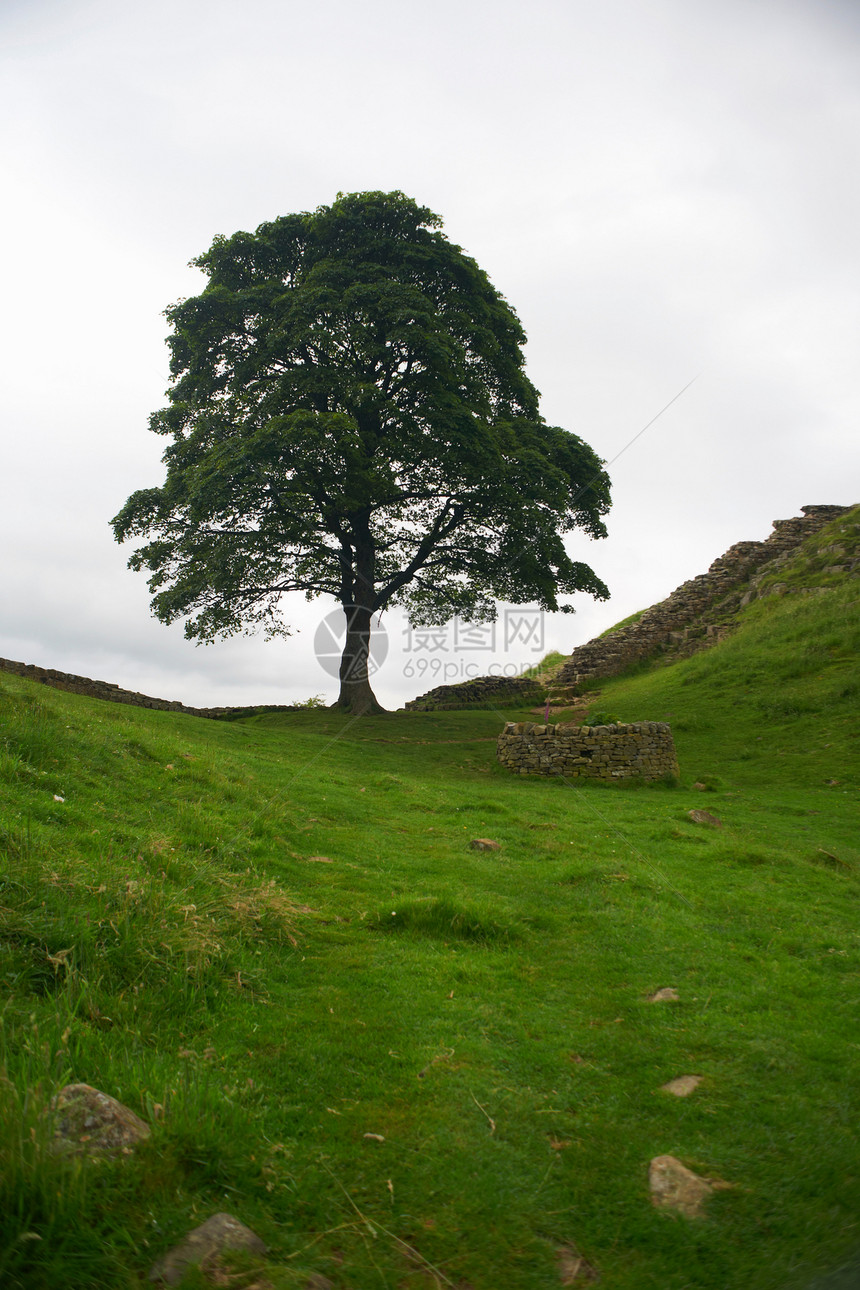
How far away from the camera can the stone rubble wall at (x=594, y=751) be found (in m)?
15.7

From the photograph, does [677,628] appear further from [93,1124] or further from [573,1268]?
[93,1124]

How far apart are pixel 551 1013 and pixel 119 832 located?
4010 millimetres

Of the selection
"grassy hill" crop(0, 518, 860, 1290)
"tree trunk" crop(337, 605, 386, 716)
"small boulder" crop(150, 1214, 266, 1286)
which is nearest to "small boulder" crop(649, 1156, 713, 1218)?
"grassy hill" crop(0, 518, 860, 1290)

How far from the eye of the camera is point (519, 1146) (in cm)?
343

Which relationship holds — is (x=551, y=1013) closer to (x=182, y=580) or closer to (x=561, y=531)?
(x=182, y=580)

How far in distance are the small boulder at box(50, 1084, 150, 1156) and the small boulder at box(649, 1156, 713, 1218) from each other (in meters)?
2.21

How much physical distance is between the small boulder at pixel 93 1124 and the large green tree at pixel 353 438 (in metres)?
17.5

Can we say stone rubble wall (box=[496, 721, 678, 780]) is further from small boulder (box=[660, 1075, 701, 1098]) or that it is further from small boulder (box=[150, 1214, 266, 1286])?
small boulder (box=[150, 1214, 266, 1286])

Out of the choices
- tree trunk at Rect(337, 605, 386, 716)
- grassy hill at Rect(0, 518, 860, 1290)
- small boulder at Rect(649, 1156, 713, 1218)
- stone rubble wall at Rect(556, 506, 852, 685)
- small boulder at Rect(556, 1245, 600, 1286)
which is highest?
stone rubble wall at Rect(556, 506, 852, 685)

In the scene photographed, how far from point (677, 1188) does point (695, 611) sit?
3146cm

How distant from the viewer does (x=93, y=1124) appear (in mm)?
2848

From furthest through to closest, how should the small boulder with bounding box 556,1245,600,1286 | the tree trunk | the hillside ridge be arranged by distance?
1. the hillside ridge
2. the tree trunk
3. the small boulder with bounding box 556,1245,600,1286

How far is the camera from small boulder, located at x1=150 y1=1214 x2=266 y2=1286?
2.44 meters

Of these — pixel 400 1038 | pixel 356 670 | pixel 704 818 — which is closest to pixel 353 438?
pixel 356 670
